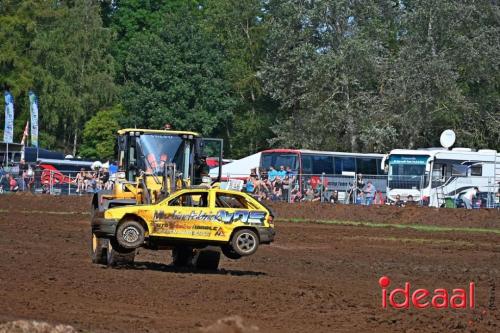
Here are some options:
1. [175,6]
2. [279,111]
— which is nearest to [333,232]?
[279,111]

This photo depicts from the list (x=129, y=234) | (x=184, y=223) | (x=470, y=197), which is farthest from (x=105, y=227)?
(x=470, y=197)

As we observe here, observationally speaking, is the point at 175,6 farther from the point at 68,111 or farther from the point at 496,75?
the point at 496,75

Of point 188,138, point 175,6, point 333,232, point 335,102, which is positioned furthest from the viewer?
point 175,6

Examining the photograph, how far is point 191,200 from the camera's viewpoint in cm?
1789

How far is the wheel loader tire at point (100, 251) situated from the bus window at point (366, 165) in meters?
31.1

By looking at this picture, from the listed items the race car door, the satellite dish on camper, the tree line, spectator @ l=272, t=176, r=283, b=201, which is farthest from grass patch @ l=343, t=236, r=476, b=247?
the tree line

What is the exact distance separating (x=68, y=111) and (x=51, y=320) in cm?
6052

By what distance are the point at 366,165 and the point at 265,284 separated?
1337 inches

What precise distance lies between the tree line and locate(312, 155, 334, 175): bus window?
5.96m

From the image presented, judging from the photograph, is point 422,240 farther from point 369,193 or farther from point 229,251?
point 369,193

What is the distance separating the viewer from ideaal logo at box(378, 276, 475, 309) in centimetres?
1383

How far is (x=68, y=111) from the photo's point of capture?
232 ft

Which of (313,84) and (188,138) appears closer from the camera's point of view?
(188,138)

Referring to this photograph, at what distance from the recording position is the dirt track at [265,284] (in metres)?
12.2
